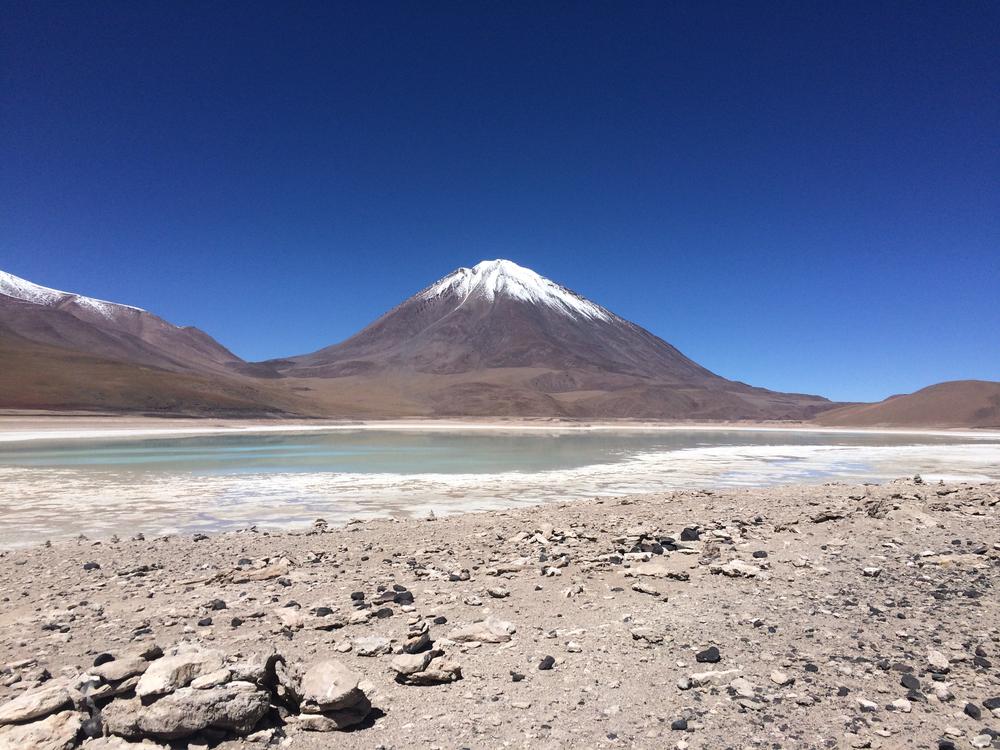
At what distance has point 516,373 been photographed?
143625 millimetres

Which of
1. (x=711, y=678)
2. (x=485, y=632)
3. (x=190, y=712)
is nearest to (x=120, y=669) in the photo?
(x=190, y=712)

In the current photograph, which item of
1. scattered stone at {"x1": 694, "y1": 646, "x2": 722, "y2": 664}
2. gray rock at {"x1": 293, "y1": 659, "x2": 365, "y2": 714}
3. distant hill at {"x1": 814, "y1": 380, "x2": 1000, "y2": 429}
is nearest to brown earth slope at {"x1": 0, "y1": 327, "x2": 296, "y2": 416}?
gray rock at {"x1": 293, "y1": 659, "x2": 365, "y2": 714}

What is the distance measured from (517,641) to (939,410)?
94.1 m

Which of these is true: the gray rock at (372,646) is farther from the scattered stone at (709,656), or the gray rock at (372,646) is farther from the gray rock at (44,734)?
the scattered stone at (709,656)

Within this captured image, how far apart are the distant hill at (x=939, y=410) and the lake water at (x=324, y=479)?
182 feet

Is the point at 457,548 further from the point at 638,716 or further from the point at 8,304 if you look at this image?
the point at 8,304

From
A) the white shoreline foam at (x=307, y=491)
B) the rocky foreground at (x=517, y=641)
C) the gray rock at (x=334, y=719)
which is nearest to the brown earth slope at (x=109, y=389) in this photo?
the white shoreline foam at (x=307, y=491)

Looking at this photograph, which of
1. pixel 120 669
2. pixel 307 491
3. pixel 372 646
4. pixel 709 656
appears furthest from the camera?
pixel 307 491

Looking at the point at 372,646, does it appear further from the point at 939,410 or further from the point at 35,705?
the point at 939,410

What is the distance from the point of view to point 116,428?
5066 cm

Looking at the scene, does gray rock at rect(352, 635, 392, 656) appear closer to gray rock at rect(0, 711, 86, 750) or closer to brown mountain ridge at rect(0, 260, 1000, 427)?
gray rock at rect(0, 711, 86, 750)

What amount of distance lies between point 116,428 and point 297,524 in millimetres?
48543

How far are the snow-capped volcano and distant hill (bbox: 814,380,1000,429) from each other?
2918 centimetres

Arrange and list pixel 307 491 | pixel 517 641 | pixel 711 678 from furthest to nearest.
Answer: pixel 307 491
pixel 517 641
pixel 711 678
